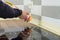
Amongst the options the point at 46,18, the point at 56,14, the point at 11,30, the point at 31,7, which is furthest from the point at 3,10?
the point at 31,7

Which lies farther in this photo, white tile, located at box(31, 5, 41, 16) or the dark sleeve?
white tile, located at box(31, 5, 41, 16)

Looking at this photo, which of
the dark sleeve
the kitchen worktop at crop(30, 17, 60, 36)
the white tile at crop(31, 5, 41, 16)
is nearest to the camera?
the dark sleeve

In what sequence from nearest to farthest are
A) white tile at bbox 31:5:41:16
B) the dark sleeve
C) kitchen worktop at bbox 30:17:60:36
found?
the dark sleeve
kitchen worktop at bbox 30:17:60:36
white tile at bbox 31:5:41:16

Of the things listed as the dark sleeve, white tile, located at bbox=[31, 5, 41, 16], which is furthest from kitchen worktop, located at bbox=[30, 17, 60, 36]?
the dark sleeve

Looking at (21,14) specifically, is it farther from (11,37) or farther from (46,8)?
(46,8)

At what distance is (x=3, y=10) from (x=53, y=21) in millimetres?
568

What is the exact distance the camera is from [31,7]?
1676 mm

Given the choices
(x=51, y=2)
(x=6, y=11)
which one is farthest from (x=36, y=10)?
(x=6, y=11)

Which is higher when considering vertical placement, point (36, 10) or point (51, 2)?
point (51, 2)

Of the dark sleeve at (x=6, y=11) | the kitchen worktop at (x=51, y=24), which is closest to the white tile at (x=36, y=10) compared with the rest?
the kitchen worktop at (x=51, y=24)

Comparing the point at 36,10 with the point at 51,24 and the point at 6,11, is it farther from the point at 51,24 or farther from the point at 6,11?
the point at 6,11

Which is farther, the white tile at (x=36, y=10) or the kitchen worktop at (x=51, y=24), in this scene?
the white tile at (x=36, y=10)

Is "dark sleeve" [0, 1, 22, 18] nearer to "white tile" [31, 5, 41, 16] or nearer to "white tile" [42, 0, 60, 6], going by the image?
"white tile" [42, 0, 60, 6]

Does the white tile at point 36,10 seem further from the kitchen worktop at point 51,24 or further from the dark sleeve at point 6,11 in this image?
the dark sleeve at point 6,11
